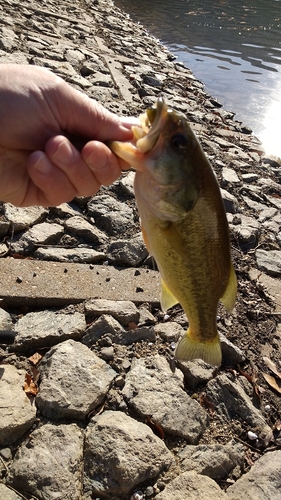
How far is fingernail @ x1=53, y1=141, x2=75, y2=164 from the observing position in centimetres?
267

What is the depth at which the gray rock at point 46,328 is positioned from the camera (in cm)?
387

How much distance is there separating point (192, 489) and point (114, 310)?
1639 mm

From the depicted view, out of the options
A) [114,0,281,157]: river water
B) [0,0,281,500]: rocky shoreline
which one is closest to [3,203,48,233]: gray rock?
[0,0,281,500]: rocky shoreline

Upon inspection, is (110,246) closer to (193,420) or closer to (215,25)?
(193,420)

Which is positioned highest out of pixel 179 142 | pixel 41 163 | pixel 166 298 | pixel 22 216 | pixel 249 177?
pixel 179 142

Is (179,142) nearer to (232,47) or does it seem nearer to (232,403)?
(232,403)

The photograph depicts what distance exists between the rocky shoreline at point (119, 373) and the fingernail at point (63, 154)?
1634mm

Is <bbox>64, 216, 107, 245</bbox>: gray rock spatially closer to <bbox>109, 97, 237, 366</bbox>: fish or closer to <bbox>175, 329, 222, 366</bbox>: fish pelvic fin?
<bbox>175, 329, 222, 366</bbox>: fish pelvic fin

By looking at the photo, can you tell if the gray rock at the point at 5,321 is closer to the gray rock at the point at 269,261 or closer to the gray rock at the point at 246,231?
the gray rock at the point at 269,261

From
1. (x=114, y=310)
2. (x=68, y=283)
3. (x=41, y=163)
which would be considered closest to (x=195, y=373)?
(x=114, y=310)

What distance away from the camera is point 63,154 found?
2.67 m

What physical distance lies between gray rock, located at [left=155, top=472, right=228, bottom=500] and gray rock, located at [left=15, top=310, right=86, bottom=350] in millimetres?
1389

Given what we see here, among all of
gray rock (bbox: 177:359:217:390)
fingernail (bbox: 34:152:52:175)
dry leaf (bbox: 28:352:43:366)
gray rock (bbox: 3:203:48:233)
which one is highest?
fingernail (bbox: 34:152:52:175)

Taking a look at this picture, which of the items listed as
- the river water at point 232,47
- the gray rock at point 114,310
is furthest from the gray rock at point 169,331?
the river water at point 232,47
